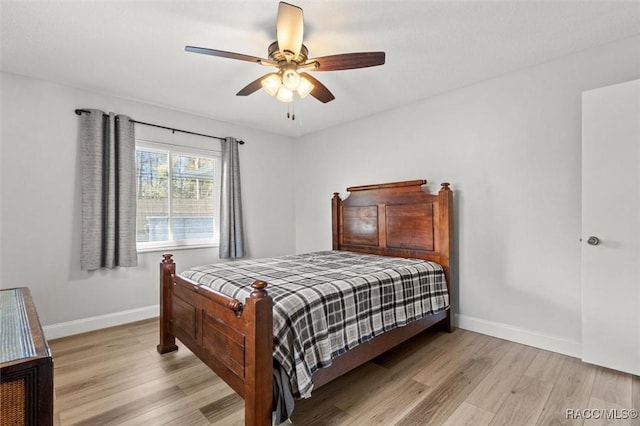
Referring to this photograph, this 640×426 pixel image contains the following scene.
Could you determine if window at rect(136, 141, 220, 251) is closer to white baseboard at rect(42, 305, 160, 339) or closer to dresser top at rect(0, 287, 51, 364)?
white baseboard at rect(42, 305, 160, 339)

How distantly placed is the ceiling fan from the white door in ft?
5.81

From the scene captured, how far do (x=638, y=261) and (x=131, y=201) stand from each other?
4.47 m

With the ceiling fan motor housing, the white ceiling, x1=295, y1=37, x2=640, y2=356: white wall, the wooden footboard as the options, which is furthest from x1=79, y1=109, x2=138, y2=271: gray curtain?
x1=295, y1=37, x2=640, y2=356: white wall

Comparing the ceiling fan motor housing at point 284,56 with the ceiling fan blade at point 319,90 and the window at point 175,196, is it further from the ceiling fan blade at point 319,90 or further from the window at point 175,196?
the window at point 175,196

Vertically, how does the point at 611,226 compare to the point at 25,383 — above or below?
above

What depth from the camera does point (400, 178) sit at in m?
3.65

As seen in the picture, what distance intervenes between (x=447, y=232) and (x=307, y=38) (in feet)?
7.03

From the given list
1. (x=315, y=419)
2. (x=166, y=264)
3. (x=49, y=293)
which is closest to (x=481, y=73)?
(x=315, y=419)

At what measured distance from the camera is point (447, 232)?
300 centimetres

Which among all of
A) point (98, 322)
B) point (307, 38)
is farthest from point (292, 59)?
point (98, 322)

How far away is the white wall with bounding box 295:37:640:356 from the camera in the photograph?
2484 mm

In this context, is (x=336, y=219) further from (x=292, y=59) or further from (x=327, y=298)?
(x=292, y=59)

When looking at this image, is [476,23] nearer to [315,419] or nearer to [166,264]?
[315,419]

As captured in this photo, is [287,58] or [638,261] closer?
[287,58]
